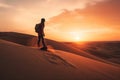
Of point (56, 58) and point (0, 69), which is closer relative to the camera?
point (0, 69)

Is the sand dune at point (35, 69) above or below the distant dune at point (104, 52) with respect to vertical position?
above

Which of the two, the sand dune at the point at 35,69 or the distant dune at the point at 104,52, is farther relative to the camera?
the distant dune at the point at 104,52

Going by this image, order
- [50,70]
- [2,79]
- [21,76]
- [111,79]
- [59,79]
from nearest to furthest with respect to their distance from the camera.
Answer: [2,79]
[21,76]
[59,79]
[50,70]
[111,79]

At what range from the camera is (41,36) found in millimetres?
11633

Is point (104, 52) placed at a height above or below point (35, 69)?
below

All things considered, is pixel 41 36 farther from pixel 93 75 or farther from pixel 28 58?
pixel 93 75

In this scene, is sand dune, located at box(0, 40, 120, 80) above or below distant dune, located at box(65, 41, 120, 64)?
above

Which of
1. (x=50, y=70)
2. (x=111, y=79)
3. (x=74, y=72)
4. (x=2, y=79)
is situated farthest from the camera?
(x=111, y=79)

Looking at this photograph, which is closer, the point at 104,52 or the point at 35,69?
the point at 35,69

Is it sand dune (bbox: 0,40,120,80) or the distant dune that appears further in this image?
the distant dune

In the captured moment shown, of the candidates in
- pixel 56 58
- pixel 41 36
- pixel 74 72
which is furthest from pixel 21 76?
pixel 41 36

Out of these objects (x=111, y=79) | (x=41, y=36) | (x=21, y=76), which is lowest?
(x=111, y=79)

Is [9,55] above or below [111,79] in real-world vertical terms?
above

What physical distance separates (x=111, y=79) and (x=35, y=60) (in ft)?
11.6
